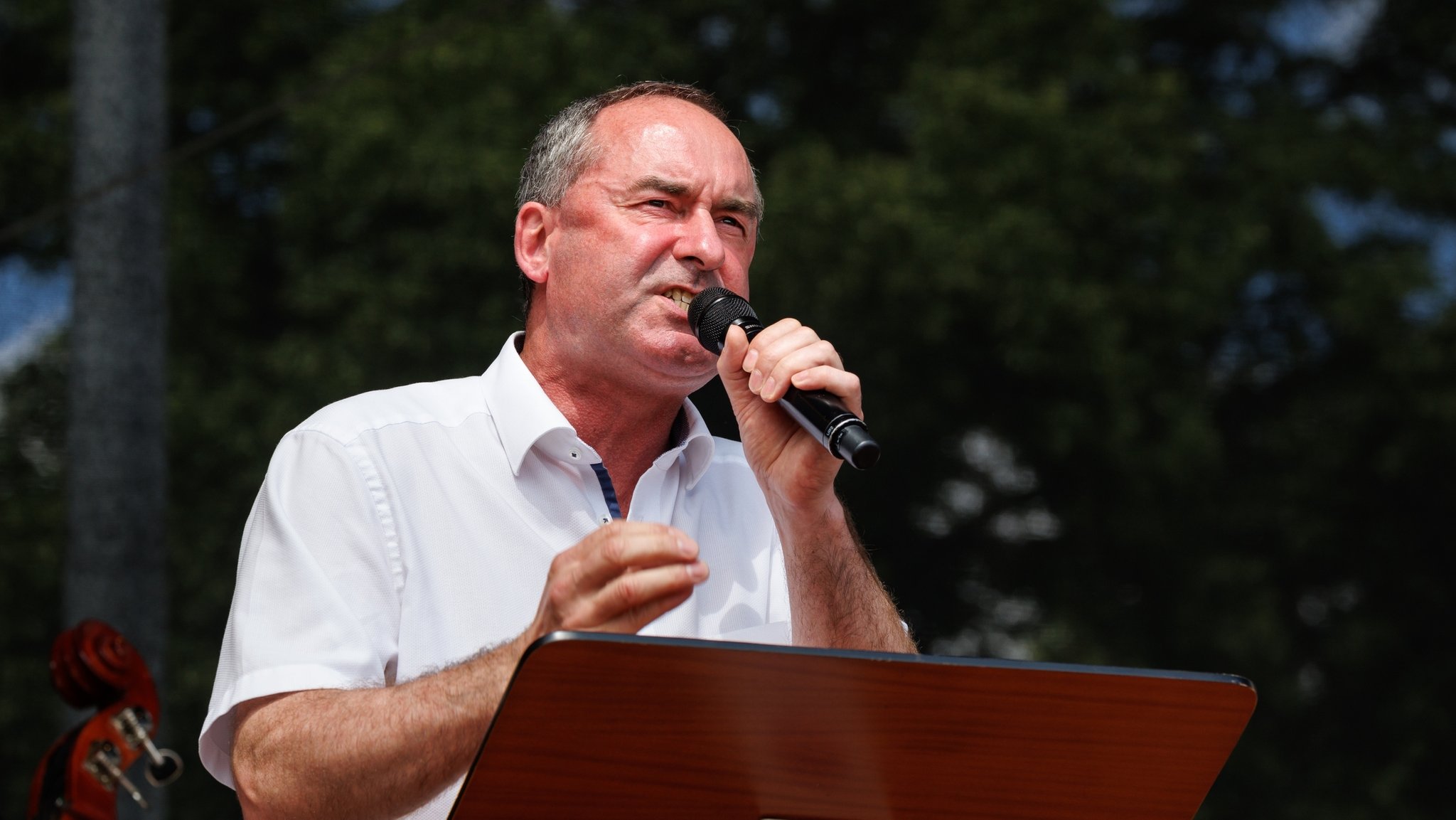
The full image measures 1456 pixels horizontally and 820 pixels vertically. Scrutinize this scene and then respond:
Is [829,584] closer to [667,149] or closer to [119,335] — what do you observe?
[667,149]

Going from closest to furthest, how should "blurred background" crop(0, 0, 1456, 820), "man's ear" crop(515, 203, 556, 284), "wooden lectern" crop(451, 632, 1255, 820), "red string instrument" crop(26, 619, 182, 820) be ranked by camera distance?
"wooden lectern" crop(451, 632, 1255, 820) < "man's ear" crop(515, 203, 556, 284) < "red string instrument" crop(26, 619, 182, 820) < "blurred background" crop(0, 0, 1456, 820)

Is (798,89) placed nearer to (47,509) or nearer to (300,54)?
→ (300,54)

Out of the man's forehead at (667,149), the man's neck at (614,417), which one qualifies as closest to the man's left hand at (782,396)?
the man's neck at (614,417)

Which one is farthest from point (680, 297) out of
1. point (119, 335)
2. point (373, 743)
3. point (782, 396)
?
point (119, 335)

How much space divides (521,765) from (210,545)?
239 inches

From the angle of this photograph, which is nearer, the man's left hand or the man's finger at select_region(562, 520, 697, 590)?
the man's finger at select_region(562, 520, 697, 590)

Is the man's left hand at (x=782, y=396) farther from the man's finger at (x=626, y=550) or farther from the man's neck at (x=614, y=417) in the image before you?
the man's finger at (x=626, y=550)

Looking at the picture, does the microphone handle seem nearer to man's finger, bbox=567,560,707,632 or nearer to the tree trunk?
man's finger, bbox=567,560,707,632

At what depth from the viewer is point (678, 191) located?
1.98 m

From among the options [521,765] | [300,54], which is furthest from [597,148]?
[300,54]

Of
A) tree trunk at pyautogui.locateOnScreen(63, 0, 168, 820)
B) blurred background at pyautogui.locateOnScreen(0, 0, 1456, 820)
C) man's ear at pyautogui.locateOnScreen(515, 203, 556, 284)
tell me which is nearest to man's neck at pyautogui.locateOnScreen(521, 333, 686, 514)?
man's ear at pyautogui.locateOnScreen(515, 203, 556, 284)

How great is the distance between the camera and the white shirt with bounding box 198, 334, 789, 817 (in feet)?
5.16

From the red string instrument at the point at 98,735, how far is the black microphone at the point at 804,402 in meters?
1.18

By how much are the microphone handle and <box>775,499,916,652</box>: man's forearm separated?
252mm
